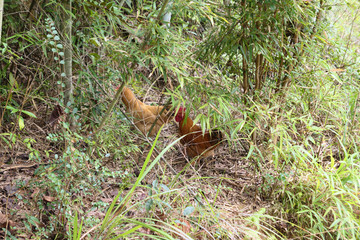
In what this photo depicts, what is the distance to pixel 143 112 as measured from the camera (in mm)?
2162

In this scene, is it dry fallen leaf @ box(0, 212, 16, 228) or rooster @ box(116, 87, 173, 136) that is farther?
rooster @ box(116, 87, 173, 136)

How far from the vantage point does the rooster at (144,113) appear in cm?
211

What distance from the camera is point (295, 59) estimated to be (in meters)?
1.99

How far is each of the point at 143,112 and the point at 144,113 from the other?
0.01 metres

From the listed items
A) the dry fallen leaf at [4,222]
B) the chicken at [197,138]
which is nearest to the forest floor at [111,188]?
the dry fallen leaf at [4,222]

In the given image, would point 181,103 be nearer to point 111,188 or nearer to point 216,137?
point 216,137

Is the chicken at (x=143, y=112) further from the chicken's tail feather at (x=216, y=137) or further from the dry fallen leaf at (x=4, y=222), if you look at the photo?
the dry fallen leaf at (x=4, y=222)

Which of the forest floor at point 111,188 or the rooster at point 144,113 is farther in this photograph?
the rooster at point 144,113

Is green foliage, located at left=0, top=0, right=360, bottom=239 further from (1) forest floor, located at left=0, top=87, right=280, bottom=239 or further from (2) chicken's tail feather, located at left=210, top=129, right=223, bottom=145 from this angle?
(2) chicken's tail feather, located at left=210, top=129, right=223, bottom=145

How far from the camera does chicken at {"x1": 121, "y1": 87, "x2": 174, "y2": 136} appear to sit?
2109mm

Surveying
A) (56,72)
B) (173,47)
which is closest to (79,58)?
(56,72)

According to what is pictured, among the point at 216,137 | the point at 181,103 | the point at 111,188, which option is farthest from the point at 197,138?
the point at 111,188

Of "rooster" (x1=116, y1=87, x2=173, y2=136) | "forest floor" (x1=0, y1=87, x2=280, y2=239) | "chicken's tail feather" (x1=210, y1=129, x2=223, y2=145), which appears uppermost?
"rooster" (x1=116, y1=87, x2=173, y2=136)

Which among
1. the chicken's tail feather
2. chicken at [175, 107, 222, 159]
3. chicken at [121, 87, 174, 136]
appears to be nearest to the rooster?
chicken at [121, 87, 174, 136]
